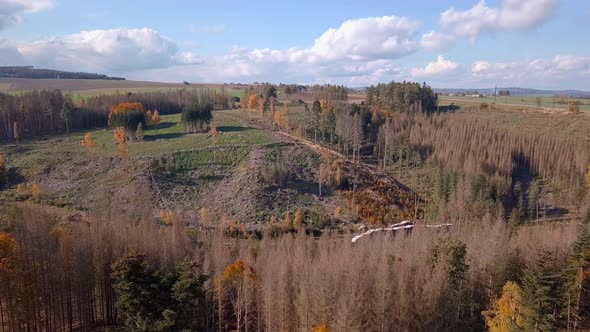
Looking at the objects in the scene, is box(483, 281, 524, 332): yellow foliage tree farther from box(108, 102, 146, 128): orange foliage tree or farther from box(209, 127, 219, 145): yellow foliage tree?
box(108, 102, 146, 128): orange foliage tree

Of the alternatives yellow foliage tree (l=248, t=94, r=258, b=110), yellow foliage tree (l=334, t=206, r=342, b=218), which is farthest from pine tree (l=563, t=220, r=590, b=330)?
yellow foliage tree (l=248, t=94, r=258, b=110)

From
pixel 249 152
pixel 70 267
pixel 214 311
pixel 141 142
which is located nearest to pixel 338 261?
pixel 214 311

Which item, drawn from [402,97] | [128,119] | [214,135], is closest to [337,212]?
[214,135]

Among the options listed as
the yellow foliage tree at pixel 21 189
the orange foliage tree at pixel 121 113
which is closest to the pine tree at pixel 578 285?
the yellow foliage tree at pixel 21 189

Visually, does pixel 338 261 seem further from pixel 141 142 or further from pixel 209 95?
pixel 209 95

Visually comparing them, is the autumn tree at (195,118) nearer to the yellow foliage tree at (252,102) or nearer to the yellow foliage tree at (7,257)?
the yellow foliage tree at (252,102)

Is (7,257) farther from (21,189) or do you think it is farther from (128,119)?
(128,119)
